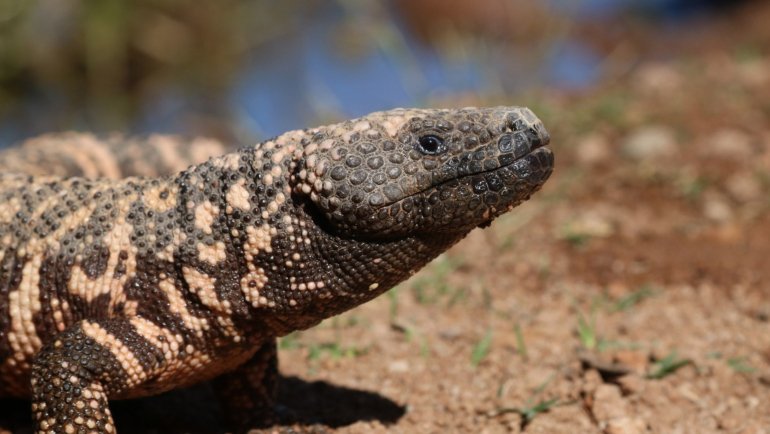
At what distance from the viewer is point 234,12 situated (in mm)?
11398

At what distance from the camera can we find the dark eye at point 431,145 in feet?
7.91

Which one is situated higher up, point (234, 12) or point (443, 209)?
point (234, 12)

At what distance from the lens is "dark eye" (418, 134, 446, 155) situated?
95.0 inches

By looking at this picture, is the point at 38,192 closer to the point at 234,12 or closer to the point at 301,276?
the point at 301,276

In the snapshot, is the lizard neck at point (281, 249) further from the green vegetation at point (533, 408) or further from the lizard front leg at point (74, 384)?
the green vegetation at point (533, 408)

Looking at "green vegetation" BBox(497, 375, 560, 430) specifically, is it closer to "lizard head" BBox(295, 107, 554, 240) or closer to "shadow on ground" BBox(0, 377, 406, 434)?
"shadow on ground" BBox(0, 377, 406, 434)

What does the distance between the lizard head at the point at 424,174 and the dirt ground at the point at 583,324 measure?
0.84 meters

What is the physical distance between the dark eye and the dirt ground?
3.24 ft

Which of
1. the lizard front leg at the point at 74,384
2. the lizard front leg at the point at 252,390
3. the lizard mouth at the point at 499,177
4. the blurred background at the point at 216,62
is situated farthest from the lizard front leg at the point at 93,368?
the blurred background at the point at 216,62

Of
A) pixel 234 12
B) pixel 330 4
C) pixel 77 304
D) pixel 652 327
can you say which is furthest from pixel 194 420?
pixel 330 4

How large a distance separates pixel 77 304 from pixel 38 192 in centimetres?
45

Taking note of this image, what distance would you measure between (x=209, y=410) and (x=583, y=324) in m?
1.47

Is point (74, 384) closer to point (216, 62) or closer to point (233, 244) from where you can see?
point (233, 244)

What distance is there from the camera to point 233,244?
2471mm
